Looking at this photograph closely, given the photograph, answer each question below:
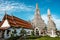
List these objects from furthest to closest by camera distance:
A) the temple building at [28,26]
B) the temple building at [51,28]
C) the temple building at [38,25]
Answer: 1. the temple building at [51,28]
2. the temple building at [38,25]
3. the temple building at [28,26]

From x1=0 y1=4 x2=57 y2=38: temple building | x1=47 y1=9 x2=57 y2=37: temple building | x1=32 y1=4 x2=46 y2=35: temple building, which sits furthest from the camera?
x1=47 y1=9 x2=57 y2=37: temple building

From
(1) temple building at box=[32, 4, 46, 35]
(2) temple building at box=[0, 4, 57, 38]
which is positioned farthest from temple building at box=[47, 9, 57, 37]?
(1) temple building at box=[32, 4, 46, 35]

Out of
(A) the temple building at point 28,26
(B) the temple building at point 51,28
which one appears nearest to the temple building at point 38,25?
(A) the temple building at point 28,26

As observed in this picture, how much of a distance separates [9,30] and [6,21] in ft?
8.33

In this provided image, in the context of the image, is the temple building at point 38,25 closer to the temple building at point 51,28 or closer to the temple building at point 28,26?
the temple building at point 28,26

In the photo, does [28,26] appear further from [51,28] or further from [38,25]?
[51,28]

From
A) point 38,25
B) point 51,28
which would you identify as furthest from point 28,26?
point 51,28

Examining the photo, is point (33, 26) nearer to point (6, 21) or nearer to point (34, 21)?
point (34, 21)

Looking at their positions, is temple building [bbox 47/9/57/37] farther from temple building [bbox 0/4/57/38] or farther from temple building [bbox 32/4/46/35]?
temple building [bbox 32/4/46/35]

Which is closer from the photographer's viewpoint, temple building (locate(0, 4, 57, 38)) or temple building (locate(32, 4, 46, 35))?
temple building (locate(0, 4, 57, 38))

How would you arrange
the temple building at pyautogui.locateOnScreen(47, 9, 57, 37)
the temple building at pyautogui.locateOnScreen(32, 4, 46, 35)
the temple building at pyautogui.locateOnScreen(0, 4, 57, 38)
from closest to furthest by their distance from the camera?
the temple building at pyautogui.locateOnScreen(0, 4, 57, 38) → the temple building at pyautogui.locateOnScreen(32, 4, 46, 35) → the temple building at pyautogui.locateOnScreen(47, 9, 57, 37)

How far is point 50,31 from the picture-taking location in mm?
48938

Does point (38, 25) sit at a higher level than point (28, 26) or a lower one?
higher

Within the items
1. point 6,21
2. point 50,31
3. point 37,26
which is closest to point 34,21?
point 37,26
